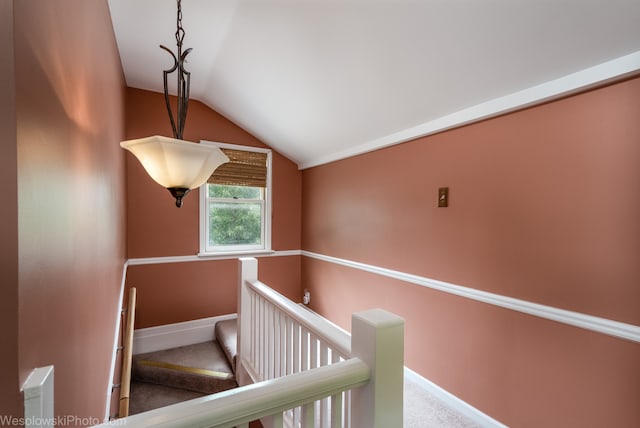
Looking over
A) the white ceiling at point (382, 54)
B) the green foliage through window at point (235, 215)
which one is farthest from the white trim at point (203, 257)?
the white ceiling at point (382, 54)

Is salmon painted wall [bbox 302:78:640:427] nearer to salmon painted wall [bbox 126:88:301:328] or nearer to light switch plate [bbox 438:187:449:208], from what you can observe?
light switch plate [bbox 438:187:449:208]

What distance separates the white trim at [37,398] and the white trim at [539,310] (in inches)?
79.1

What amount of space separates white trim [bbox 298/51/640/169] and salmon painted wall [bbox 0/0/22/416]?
203 cm

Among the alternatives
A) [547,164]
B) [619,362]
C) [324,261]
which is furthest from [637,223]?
[324,261]

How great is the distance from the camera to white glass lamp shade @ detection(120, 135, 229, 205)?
1070 millimetres

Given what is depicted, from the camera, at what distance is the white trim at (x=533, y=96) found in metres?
1.28

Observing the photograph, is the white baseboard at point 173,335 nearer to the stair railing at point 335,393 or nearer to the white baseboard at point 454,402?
the white baseboard at point 454,402

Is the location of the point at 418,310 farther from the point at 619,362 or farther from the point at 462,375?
the point at 619,362

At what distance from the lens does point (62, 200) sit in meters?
0.77

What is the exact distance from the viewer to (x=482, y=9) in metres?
1.35

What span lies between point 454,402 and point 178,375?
231cm

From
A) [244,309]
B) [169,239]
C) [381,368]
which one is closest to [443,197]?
[381,368]

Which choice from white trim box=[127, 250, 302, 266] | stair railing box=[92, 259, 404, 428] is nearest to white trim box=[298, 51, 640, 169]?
stair railing box=[92, 259, 404, 428]

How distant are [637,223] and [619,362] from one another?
644mm
